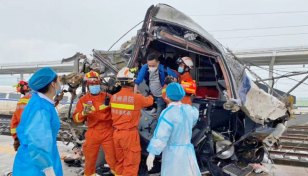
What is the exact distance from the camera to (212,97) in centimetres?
574

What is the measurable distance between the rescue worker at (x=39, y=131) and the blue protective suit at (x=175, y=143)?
1.19 m

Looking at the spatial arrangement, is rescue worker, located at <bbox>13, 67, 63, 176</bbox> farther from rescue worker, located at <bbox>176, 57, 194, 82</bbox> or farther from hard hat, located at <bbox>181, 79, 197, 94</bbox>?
rescue worker, located at <bbox>176, 57, 194, 82</bbox>

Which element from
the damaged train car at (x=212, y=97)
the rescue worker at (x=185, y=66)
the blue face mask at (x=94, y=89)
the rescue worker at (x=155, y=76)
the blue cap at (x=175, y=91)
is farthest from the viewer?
the rescue worker at (x=185, y=66)

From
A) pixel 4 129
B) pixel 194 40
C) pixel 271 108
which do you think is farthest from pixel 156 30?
pixel 4 129

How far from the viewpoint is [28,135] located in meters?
2.03

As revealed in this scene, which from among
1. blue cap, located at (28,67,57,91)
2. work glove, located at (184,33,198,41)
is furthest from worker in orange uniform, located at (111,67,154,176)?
blue cap, located at (28,67,57,91)

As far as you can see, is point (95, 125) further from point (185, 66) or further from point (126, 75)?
point (185, 66)

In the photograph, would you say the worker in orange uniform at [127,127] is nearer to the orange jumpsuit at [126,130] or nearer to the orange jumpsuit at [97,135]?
the orange jumpsuit at [126,130]

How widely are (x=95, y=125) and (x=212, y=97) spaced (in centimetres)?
297

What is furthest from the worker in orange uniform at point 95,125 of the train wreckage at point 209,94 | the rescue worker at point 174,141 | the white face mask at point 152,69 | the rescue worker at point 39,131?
the rescue worker at point 39,131

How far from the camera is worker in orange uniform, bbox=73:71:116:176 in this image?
13.1 ft

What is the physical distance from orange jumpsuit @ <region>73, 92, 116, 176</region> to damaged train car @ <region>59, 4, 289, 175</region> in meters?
0.69

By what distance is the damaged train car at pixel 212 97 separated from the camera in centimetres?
379

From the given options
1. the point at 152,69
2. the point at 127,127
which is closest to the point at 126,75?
the point at 152,69
